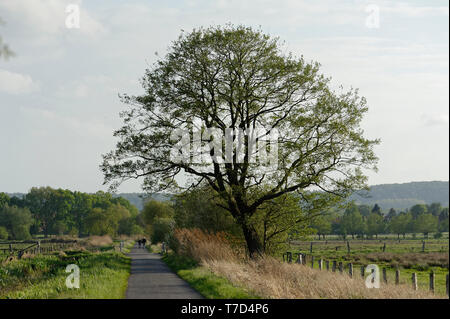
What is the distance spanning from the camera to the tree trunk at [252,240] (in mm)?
28617

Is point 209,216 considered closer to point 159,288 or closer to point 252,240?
point 252,240

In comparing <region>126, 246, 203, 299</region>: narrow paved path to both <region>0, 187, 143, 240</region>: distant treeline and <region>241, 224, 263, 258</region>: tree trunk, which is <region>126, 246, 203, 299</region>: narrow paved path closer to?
<region>241, 224, 263, 258</region>: tree trunk

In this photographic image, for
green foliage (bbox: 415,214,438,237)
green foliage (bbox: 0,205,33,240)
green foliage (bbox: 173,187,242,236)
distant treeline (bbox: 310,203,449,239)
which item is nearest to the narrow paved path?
green foliage (bbox: 173,187,242,236)

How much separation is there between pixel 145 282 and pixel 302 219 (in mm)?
11166

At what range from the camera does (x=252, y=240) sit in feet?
94.5

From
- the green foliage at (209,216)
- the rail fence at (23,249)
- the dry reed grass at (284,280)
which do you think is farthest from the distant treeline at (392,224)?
the dry reed grass at (284,280)

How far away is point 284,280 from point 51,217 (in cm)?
10233

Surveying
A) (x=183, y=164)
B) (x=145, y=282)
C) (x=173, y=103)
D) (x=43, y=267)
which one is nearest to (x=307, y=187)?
(x=183, y=164)

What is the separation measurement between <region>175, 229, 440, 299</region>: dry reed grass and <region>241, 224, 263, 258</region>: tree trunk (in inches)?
29.4

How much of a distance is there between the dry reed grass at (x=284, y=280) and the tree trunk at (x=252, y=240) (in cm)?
75

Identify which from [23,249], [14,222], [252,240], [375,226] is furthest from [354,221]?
[252,240]

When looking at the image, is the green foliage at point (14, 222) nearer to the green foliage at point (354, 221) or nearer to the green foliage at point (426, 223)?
the green foliage at point (354, 221)

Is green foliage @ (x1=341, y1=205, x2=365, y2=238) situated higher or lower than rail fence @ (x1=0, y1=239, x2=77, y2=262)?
lower

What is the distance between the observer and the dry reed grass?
15.6m
